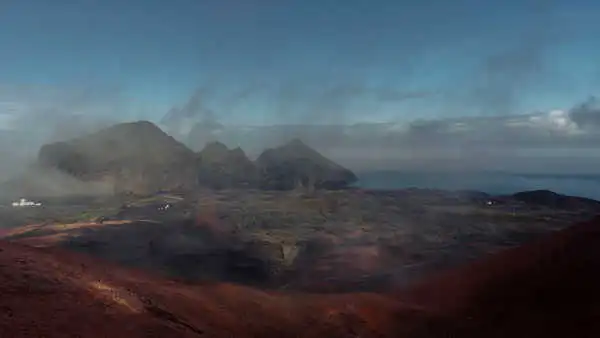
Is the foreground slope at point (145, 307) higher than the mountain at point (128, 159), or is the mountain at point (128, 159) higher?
the mountain at point (128, 159)

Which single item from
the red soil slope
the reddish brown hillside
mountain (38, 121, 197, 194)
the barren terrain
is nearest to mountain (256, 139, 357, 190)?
mountain (38, 121, 197, 194)

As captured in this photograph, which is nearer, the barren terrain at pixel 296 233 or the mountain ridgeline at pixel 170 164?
the barren terrain at pixel 296 233

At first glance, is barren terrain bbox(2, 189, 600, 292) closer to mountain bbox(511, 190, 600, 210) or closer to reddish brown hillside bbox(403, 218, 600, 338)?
mountain bbox(511, 190, 600, 210)

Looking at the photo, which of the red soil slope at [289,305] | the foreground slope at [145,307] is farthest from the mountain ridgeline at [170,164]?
the red soil slope at [289,305]

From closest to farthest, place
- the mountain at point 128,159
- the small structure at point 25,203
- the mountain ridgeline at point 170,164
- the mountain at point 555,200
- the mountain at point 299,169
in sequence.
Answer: the mountain at point 555,200 < the small structure at point 25,203 < the mountain at point 128,159 < the mountain ridgeline at point 170,164 < the mountain at point 299,169

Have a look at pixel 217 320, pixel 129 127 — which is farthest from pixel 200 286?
pixel 129 127

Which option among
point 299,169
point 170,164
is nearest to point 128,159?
point 170,164

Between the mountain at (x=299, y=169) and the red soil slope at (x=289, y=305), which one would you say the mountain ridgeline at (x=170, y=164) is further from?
the red soil slope at (x=289, y=305)

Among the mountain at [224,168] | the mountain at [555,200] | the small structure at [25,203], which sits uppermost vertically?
the mountain at [224,168]
